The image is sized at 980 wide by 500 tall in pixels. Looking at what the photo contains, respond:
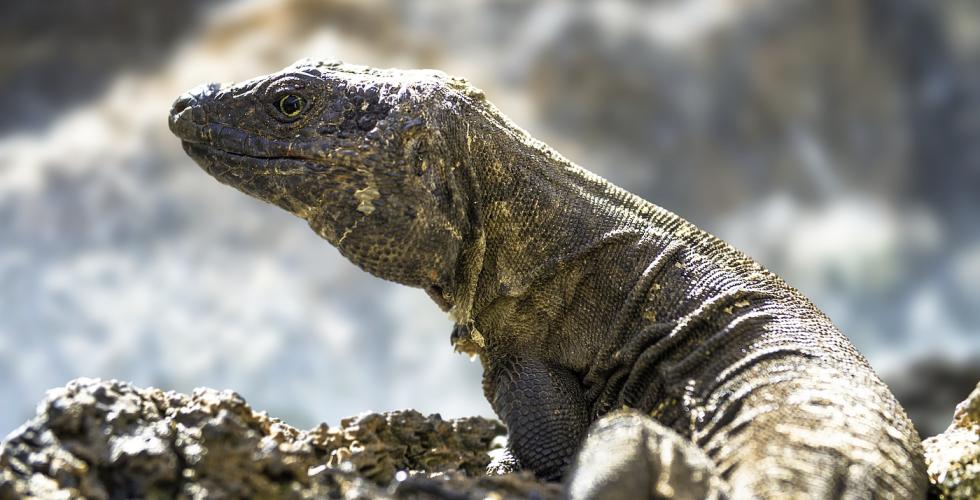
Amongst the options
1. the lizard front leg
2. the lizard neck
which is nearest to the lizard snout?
the lizard neck

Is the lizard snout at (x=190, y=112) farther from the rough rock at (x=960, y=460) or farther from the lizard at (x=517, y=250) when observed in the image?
the rough rock at (x=960, y=460)

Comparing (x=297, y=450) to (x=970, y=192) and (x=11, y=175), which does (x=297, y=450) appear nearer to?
(x=11, y=175)

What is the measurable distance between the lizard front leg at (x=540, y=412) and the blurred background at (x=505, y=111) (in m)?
9.51

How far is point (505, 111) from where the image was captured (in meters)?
13.6

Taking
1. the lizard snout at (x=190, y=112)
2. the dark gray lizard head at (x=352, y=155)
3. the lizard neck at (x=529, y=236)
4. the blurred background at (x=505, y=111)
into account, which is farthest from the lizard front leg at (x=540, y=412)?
the blurred background at (x=505, y=111)

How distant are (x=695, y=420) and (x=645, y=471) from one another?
89 centimetres

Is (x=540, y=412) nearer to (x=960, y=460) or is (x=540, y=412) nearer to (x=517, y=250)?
(x=517, y=250)

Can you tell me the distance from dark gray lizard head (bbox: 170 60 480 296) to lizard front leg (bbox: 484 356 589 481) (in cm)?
59

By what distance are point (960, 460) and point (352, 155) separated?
3.07 meters

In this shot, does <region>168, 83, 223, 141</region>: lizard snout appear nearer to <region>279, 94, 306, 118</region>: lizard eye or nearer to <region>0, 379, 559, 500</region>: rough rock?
<region>279, 94, 306, 118</region>: lizard eye

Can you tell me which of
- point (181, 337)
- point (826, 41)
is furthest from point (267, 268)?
point (826, 41)

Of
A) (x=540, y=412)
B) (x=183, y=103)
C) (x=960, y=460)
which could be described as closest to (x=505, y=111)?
(x=183, y=103)

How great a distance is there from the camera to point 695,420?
383cm

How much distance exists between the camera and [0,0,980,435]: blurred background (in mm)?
12812
